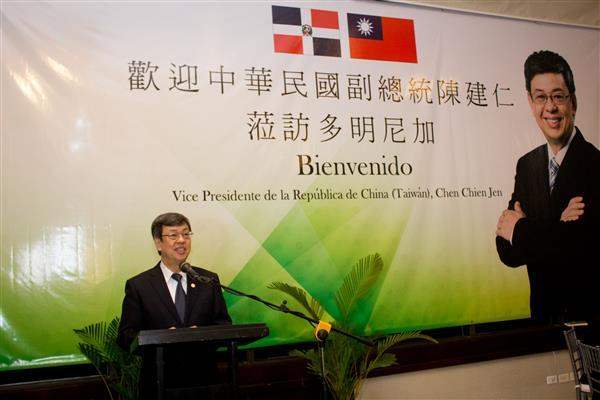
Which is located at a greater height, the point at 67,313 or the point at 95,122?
the point at 95,122

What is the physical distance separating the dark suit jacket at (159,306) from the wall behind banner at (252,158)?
22cm

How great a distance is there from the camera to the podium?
95.4 inches

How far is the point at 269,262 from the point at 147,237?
84 centimetres

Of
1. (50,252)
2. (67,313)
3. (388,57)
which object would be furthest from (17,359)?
(388,57)

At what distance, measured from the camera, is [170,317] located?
10.8 ft

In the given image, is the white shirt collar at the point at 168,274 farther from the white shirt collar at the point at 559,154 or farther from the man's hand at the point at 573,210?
the white shirt collar at the point at 559,154

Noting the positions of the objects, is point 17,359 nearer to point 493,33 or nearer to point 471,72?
point 471,72

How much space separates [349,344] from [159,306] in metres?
1.24

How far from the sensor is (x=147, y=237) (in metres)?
3.63

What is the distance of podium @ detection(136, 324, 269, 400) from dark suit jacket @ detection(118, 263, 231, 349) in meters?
0.71

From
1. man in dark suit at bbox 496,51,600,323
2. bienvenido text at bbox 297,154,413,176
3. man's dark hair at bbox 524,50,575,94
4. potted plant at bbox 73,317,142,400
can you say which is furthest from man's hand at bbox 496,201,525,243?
potted plant at bbox 73,317,142,400

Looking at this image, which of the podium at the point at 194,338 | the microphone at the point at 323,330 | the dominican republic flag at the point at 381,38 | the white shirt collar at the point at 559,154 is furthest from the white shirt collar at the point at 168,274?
the white shirt collar at the point at 559,154

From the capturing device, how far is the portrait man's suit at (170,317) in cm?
300

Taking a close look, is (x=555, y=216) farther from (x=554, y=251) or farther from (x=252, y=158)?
(x=252, y=158)
